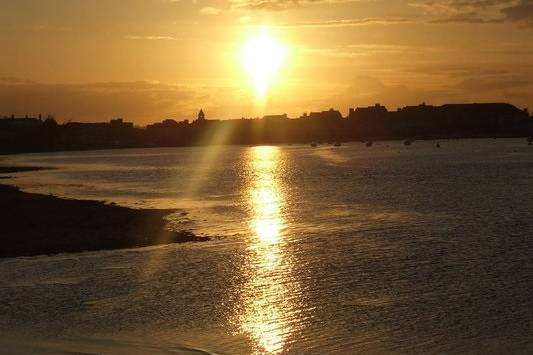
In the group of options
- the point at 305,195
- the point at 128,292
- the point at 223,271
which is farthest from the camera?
the point at 305,195

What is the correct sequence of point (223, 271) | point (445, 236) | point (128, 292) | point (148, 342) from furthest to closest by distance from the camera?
1. point (445, 236)
2. point (223, 271)
3. point (128, 292)
4. point (148, 342)

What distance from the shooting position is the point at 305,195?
78.8 metres

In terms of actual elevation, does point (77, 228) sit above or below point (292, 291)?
above

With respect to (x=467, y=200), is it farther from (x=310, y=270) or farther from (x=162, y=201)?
(x=310, y=270)

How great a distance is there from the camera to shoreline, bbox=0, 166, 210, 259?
37.2 m

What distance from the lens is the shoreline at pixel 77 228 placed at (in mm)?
37188

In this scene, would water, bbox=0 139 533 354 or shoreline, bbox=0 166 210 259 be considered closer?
water, bbox=0 139 533 354

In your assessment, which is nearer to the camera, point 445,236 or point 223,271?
point 223,271

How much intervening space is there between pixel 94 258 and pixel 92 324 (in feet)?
39.5

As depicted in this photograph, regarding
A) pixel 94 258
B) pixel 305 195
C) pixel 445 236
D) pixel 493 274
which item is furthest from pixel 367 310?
pixel 305 195

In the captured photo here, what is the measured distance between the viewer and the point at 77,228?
43.3 meters

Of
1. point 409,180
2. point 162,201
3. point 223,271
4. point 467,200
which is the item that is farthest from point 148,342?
point 409,180

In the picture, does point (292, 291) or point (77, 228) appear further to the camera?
point (77, 228)

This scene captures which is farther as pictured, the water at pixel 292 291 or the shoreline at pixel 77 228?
the shoreline at pixel 77 228
